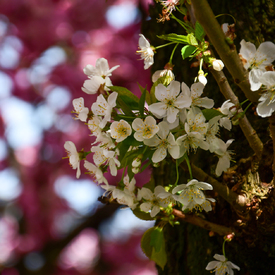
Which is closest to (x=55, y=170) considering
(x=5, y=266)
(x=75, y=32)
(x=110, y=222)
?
(x=110, y=222)

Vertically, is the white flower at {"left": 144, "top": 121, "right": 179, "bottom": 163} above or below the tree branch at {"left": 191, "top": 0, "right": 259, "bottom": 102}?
below

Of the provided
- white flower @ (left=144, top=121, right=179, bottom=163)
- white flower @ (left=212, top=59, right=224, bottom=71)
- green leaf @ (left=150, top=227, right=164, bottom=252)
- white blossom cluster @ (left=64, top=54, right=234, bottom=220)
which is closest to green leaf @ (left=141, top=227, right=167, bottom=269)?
green leaf @ (left=150, top=227, right=164, bottom=252)

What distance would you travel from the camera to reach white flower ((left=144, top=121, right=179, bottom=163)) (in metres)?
0.43

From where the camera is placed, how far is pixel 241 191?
61 centimetres

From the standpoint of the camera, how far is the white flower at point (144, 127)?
43 cm

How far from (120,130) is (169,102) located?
0.26 ft

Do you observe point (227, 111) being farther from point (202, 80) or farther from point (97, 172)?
point (97, 172)

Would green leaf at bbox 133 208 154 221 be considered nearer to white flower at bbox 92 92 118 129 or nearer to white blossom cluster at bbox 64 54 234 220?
white blossom cluster at bbox 64 54 234 220

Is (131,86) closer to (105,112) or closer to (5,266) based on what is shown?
(5,266)

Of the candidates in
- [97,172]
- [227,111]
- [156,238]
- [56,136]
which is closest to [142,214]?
[156,238]

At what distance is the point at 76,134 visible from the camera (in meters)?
2.27

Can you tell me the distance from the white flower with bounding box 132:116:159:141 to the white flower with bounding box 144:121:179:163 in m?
0.01

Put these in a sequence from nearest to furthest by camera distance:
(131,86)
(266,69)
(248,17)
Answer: (266,69), (248,17), (131,86)

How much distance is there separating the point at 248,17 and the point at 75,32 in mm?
1626
